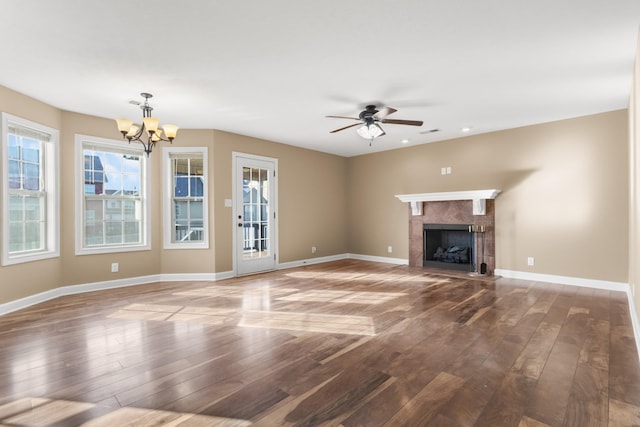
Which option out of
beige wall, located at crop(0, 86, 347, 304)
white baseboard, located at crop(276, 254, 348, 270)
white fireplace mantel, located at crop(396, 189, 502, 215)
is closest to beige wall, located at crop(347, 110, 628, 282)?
white fireplace mantel, located at crop(396, 189, 502, 215)

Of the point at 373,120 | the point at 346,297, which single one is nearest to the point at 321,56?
the point at 373,120

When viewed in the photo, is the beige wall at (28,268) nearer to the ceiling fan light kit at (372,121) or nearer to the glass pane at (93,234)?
the glass pane at (93,234)

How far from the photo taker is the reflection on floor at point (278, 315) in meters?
3.23

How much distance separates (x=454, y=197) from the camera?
6031 millimetres

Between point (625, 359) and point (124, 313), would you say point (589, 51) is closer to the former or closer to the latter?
point (625, 359)

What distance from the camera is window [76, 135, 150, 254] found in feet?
15.6

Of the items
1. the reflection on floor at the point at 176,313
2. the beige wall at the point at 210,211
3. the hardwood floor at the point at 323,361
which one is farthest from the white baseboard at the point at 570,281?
the reflection on floor at the point at 176,313

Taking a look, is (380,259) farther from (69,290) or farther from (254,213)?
Answer: (69,290)

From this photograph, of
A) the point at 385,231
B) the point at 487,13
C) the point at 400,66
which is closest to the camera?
the point at 487,13

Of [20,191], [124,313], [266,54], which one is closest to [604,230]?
[266,54]

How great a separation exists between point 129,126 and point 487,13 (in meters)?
3.81

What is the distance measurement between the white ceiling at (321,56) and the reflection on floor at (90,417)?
2.62 meters

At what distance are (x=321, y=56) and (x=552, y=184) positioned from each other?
171 inches

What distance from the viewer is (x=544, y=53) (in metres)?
2.98
